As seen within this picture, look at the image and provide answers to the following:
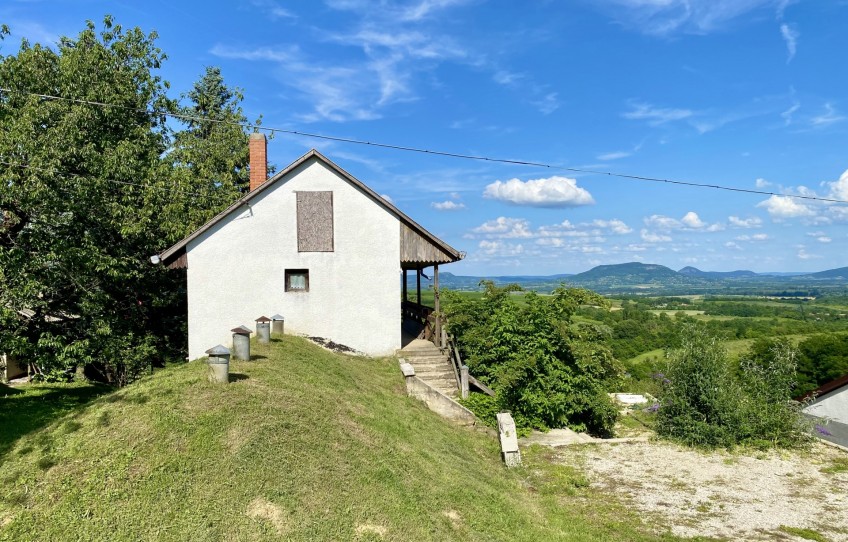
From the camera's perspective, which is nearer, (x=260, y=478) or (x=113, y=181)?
(x=260, y=478)

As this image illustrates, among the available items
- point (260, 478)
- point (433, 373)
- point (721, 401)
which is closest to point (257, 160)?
point (433, 373)

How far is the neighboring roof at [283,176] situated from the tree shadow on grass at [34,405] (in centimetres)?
517

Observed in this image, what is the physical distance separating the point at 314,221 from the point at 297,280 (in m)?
2.26

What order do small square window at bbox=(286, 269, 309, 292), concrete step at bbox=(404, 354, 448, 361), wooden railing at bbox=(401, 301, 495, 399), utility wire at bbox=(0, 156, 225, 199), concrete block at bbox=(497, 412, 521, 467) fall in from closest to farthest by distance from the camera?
1. concrete block at bbox=(497, 412, 521, 467)
2. utility wire at bbox=(0, 156, 225, 199)
3. wooden railing at bbox=(401, 301, 495, 399)
4. concrete step at bbox=(404, 354, 448, 361)
5. small square window at bbox=(286, 269, 309, 292)

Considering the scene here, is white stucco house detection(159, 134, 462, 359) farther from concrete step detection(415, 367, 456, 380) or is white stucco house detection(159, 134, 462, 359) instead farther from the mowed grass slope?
the mowed grass slope

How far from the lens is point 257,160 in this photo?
19438 mm

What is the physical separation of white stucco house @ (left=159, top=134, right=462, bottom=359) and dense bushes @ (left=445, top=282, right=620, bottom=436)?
3.75 m

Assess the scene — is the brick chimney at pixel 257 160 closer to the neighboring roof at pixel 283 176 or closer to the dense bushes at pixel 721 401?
the neighboring roof at pixel 283 176

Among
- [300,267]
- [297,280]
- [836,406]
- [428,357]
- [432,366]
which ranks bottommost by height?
[836,406]

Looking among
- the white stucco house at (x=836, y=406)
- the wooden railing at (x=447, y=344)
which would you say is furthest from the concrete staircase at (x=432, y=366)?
the white stucco house at (x=836, y=406)

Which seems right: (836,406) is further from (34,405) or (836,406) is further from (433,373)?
(34,405)

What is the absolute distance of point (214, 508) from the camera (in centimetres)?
623

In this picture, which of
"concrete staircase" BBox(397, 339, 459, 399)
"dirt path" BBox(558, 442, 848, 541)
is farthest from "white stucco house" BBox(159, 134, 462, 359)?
"dirt path" BBox(558, 442, 848, 541)

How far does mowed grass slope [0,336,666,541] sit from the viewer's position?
605 centimetres
